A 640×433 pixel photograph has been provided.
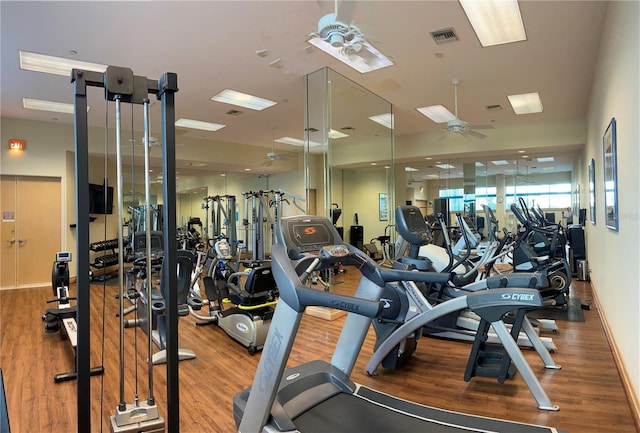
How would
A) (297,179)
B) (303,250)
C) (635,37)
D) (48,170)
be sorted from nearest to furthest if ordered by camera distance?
(303,250) → (635,37) → (48,170) → (297,179)

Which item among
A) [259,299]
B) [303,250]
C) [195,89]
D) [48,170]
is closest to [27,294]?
[48,170]

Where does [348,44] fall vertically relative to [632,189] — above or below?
above

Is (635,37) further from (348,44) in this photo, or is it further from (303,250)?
(303,250)

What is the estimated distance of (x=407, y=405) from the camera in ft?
7.38

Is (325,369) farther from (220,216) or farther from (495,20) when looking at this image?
(220,216)

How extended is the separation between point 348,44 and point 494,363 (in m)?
2.83

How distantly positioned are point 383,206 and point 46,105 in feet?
20.3

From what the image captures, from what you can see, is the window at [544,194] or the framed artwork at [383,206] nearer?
the framed artwork at [383,206]

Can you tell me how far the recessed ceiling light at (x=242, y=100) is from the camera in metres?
6.30

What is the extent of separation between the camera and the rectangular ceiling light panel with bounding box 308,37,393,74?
353 centimetres

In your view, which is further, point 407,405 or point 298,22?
point 298,22

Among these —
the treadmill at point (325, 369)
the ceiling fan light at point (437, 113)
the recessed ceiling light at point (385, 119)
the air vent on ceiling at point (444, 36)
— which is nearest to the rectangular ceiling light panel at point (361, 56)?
the air vent on ceiling at point (444, 36)

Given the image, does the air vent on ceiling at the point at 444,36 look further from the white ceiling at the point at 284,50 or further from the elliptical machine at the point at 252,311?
the elliptical machine at the point at 252,311

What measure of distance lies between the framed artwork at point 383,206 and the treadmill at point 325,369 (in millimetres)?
4975
